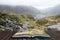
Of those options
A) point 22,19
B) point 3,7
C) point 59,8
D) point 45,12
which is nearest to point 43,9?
point 45,12

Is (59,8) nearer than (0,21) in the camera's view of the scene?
No

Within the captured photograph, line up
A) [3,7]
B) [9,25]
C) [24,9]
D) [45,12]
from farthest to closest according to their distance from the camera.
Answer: [45,12] < [24,9] < [3,7] < [9,25]

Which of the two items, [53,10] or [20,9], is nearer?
[20,9]

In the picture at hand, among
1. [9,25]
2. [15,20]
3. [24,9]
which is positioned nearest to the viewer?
[9,25]

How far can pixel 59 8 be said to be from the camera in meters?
9.88

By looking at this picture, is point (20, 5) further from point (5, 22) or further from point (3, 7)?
point (5, 22)

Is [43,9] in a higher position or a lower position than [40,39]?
lower

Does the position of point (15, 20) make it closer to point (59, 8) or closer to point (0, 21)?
point (0, 21)

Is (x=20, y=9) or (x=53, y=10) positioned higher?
(x=20, y=9)

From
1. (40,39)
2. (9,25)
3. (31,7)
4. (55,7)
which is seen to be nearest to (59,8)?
(55,7)

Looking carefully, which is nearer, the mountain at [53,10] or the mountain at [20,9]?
the mountain at [20,9]

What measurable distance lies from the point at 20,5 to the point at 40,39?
23.5 ft

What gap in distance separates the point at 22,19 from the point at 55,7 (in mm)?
3251

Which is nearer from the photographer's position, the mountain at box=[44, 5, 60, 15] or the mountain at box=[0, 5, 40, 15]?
the mountain at box=[0, 5, 40, 15]
